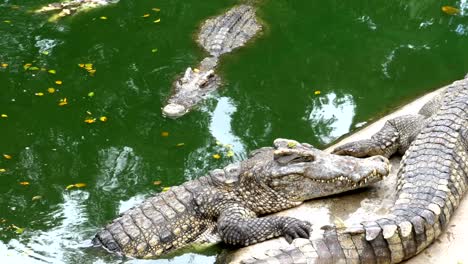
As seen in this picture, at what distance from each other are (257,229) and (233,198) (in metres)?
0.55

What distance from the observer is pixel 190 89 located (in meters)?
8.84

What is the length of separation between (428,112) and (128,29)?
604 centimetres

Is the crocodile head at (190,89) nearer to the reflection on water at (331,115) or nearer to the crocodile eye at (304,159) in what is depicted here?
the reflection on water at (331,115)

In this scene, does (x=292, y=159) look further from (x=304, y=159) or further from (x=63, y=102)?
(x=63, y=102)

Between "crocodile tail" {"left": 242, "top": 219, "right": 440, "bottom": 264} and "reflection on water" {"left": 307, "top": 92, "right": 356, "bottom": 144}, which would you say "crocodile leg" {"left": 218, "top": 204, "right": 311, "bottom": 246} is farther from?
"reflection on water" {"left": 307, "top": 92, "right": 356, "bottom": 144}

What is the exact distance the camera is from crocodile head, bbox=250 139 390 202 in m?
5.71

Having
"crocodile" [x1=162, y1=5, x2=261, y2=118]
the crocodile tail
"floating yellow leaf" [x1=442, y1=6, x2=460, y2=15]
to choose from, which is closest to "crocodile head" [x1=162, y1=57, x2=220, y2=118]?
"crocodile" [x1=162, y1=5, x2=261, y2=118]

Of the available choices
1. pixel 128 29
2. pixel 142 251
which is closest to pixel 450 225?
pixel 142 251

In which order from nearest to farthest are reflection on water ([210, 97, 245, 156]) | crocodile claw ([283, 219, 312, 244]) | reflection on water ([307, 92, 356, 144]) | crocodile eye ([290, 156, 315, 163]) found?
crocodile claw ([283, 219, 312, 244]) < crocodile eye ([290, 156, 315, 163]) < reflection on water ([210, 97, 245, 156]) < reflection on water ([307, 92, 356, 144])

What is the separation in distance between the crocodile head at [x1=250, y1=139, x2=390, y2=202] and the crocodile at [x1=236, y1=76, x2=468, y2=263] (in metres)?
0.31

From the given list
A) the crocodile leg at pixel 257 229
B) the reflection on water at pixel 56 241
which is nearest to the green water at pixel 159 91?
the reflection on water at pixel 56 241

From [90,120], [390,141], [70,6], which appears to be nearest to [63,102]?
[90,120]

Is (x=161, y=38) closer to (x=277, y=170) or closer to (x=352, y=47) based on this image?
(x=352, y=47)

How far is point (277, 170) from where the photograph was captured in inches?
230
